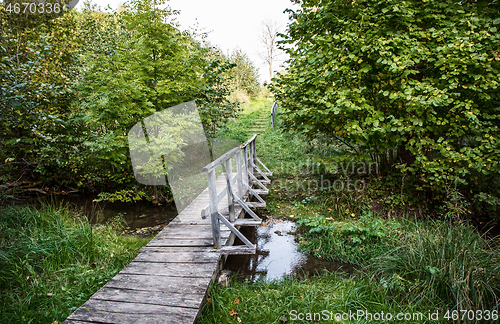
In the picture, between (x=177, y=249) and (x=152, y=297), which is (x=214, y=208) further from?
(x=152, y=297)

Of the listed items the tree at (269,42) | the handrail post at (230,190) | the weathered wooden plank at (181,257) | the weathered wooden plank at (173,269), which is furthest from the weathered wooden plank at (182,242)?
the tree at (269,42)

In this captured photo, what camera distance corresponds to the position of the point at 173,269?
342cm

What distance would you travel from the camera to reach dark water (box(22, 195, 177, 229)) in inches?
254

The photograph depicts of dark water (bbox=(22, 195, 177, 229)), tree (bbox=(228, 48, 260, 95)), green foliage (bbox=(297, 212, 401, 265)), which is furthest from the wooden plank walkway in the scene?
tree (bbox=(228, 48, 260, 95))

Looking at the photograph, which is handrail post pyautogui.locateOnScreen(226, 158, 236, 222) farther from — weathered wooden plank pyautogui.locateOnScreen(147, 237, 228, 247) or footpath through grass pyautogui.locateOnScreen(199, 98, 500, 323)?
footpath through grass pyautogui.locateOnScreen(199, 98, 500, 323)

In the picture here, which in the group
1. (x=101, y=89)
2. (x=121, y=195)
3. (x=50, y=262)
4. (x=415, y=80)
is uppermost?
(x=101, y=89)

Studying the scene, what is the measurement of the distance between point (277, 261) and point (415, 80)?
4.01 m

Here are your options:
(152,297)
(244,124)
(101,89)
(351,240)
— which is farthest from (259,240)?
(244,124)

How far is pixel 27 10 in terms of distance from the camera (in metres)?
6.41

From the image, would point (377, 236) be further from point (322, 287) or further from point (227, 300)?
point (227, 300)

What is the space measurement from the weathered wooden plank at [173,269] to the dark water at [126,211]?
2895 millimetres

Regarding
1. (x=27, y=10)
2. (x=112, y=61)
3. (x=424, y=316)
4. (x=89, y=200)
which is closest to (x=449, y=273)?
(x=424, y=316)

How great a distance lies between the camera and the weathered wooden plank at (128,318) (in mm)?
2510

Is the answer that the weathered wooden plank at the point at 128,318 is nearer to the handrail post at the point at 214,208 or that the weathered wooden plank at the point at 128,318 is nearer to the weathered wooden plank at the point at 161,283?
the weathered wooden plank at the point at 161,283
